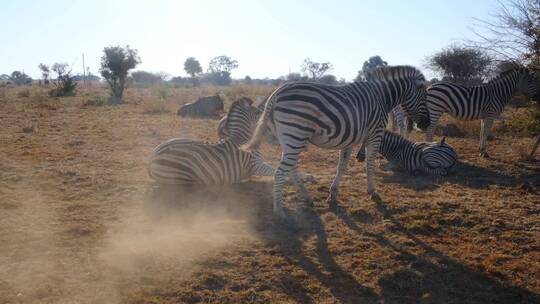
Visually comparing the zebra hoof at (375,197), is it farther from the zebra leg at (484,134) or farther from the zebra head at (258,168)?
the zebra leg at (484,134)

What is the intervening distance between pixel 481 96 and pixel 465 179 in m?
3.32

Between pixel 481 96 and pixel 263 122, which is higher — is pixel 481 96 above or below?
above

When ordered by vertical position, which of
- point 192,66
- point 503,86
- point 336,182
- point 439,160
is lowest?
point 336,182

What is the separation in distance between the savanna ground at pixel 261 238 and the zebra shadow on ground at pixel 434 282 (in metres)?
0.02

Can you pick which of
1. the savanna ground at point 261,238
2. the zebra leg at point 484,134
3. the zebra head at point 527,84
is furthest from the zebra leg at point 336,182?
the zebra head at point 527,84

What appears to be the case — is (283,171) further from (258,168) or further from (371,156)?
(258,168)

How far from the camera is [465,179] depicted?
8.51 meters

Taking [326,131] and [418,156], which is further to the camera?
[418,156]

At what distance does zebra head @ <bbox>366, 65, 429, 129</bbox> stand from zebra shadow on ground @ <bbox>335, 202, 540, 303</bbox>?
2.69 metres

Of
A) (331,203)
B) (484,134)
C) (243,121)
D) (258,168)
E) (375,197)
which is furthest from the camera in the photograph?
(484,134)

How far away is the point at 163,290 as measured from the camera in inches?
169

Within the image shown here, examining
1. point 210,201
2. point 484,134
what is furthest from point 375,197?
point 484,134

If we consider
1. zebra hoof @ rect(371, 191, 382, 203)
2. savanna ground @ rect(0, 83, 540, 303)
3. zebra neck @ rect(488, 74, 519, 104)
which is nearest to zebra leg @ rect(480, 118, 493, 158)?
zebra neck @ rect(488, 74, 519, 104)

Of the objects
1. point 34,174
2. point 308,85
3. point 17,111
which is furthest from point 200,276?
point 17,111
